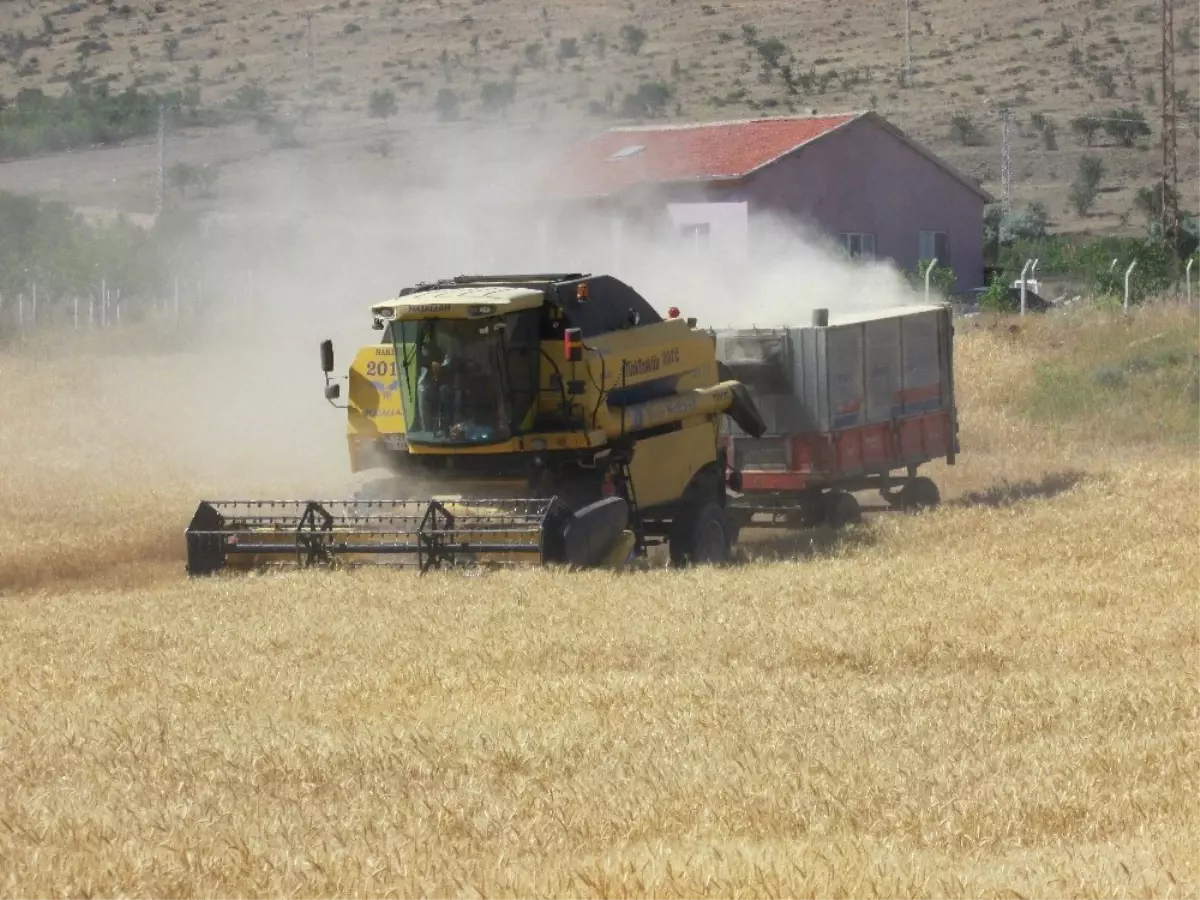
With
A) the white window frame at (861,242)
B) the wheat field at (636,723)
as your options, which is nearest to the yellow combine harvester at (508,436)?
the wheat field at (636,723)

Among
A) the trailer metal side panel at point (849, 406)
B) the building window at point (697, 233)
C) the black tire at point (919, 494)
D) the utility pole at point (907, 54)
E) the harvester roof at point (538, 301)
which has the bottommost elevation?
the black tire at point (919, 494)

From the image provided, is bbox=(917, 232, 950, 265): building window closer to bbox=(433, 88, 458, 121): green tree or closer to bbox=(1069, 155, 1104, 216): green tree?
bbox=(433, 88, 458, 121): green tree

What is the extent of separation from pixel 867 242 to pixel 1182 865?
40.7 m

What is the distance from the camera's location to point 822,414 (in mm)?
20312

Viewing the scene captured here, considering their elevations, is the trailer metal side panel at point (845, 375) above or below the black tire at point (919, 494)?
above

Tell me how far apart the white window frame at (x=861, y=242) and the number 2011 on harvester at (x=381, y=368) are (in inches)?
1108

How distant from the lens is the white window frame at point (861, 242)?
45581 millimetres

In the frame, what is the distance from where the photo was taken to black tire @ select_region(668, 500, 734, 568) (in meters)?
18.0

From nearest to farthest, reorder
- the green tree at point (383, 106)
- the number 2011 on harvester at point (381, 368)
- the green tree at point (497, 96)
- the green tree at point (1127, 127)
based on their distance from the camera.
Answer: the number 2011 on harvester at point (381, 368)
the green tree at point (383, 106)
the green tree at point (497, 96)
the green tree at point (1127, 127)

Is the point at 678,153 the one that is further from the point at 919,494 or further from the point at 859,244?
the point at 919,494

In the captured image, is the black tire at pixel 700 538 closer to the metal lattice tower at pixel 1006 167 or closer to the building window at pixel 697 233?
the building window at pixel 697 233

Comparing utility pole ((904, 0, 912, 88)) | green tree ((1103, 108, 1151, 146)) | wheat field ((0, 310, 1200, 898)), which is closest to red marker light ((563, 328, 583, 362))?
wheat field ((0, 310, 1200, 898))

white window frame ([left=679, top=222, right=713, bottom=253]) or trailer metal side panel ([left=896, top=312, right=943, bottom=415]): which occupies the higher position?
white window frame ([left=679, top=222, right=713, bottom=253])

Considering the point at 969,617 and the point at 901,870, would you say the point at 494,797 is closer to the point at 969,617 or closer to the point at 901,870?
the point at 901,870
